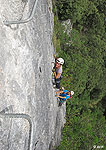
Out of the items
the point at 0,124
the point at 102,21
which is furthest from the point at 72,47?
the point at 0,124

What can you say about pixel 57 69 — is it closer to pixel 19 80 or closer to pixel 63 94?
pixel 63 94

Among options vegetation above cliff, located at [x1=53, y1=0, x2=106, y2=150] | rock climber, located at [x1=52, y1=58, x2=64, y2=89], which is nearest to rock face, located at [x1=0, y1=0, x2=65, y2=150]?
rock climber, located at [x1=52, y1=58, x2=64, y2=89]

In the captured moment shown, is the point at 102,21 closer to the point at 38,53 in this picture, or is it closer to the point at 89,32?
the point at 89,32

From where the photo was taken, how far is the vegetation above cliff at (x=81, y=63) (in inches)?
391

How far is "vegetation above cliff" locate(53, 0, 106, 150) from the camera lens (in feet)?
32.6

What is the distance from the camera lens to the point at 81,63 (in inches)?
424

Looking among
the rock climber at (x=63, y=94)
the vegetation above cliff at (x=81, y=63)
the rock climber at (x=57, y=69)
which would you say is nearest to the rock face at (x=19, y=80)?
the rock climber at (x=57, y=69)

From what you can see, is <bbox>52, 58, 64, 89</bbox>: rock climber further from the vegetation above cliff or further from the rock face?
the rock face

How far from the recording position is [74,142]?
9719 mm

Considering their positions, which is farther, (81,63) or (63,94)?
(81,63)

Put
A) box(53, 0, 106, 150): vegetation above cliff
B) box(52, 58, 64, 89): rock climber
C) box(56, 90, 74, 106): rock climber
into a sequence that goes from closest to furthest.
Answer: box(52, 58, 64, 89): rock climber, box(56, 90, 74, 106): rock climber, box(53, 0, 106, 150): vegetation above cliff

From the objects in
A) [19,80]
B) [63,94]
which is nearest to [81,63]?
[63,94]

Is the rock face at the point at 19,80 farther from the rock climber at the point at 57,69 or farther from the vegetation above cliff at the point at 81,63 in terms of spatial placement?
the vegetation above cliff at the point at 81,63

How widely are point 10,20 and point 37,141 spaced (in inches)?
134
